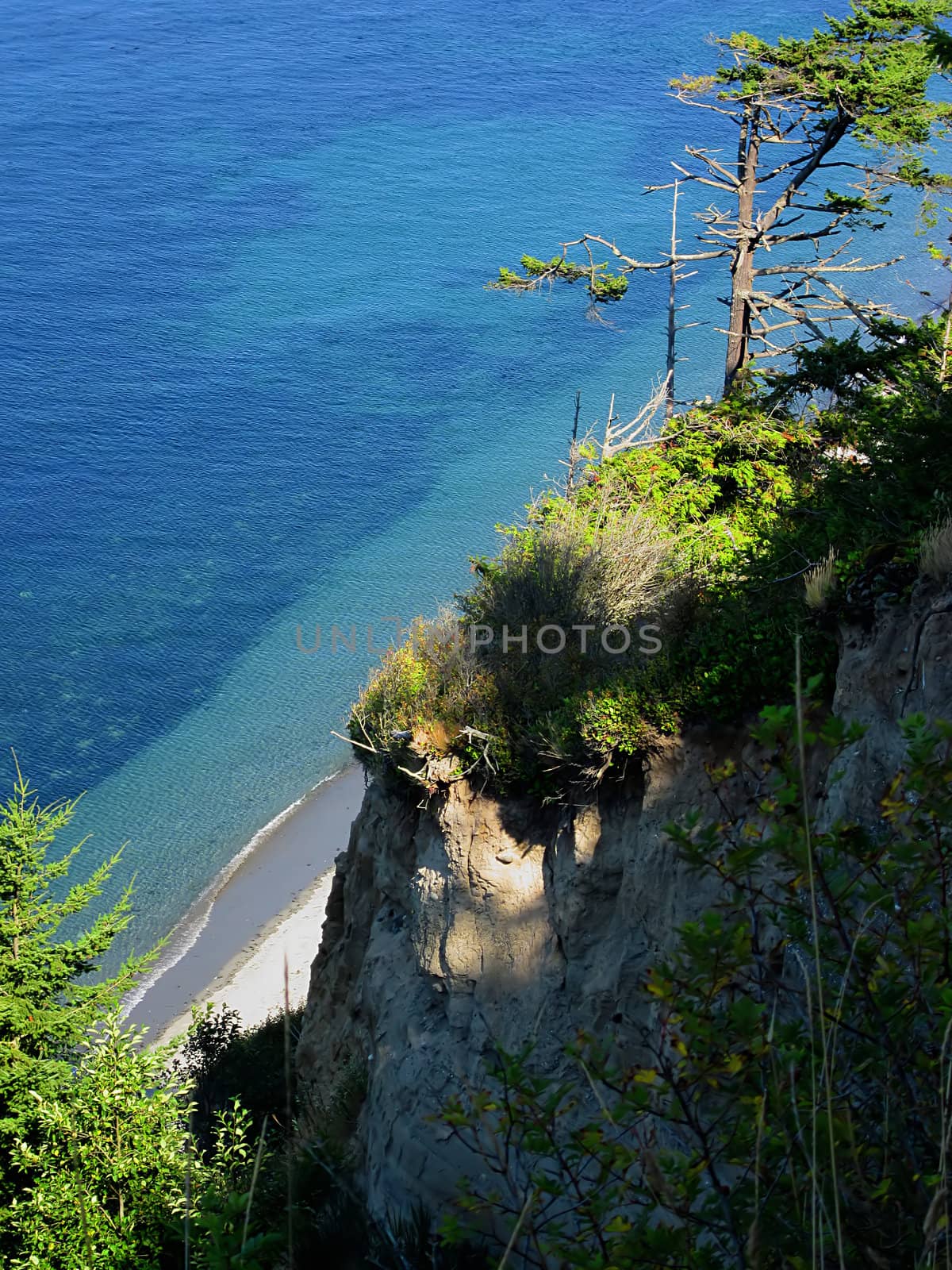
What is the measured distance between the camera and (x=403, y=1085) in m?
10.6

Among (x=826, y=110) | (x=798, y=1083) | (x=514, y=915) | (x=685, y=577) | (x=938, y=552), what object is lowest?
(x=514, y=915)

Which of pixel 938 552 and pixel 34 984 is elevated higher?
pixel 938 552

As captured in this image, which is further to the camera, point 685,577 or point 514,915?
point 685,577

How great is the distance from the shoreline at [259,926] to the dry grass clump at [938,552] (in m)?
13.1

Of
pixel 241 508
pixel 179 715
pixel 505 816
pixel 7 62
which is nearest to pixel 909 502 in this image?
pixel 505 816

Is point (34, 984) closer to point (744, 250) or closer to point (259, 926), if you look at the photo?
point (259, 926)

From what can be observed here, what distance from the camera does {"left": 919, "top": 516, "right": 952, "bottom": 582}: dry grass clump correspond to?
24.6 ft

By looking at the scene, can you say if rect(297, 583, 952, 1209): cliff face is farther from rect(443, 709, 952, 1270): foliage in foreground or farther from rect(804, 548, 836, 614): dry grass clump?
rect(443, 709, 952, 1270): foliage in foreground

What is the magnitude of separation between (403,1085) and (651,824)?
3.50m

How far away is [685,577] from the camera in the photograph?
11203 millimetres

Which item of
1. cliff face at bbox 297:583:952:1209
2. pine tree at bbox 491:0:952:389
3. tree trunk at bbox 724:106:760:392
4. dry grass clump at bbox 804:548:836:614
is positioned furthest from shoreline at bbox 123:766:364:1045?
dry grass clump at bbox 804:548:836:614

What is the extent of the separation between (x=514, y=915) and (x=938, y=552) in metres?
5.07

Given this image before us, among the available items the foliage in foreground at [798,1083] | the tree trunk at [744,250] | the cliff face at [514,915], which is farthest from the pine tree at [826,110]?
the foliage in foreground at [798,1083]

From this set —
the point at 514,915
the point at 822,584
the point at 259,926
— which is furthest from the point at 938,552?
the point at 259,926
